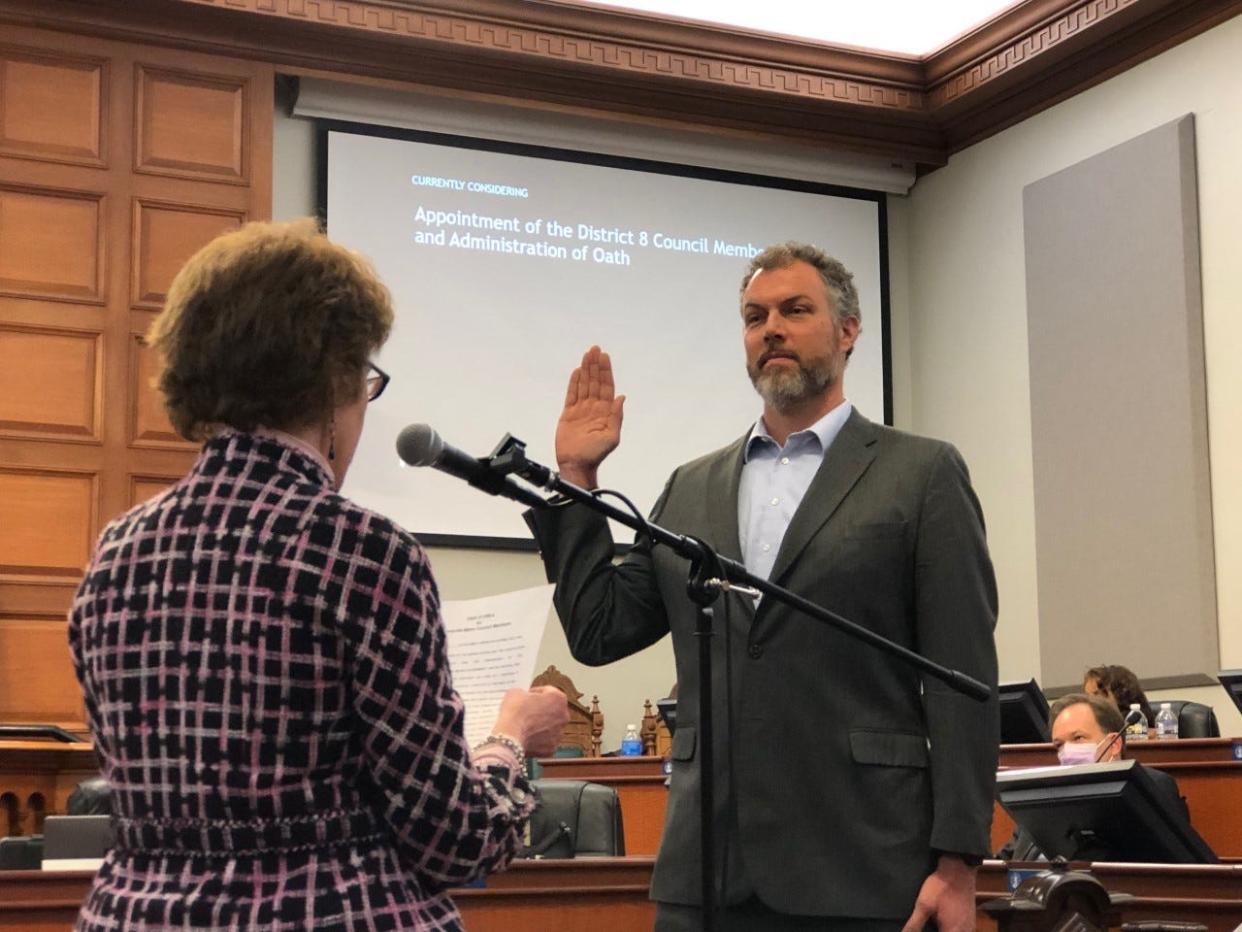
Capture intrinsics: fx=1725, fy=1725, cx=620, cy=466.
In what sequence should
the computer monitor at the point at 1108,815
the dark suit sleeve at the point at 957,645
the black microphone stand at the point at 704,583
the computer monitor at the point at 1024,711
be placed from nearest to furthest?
the black microphone stand at the point at 704,583, the dark suit sleeve at the point at 957,645, the computer monitor at the point at 1108,815, the computer monitor at the point at 1024,711

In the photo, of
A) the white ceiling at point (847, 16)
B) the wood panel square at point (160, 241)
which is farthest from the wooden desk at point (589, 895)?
the white ceiling at point (847, 16)

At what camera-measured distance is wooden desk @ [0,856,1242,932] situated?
291 cm

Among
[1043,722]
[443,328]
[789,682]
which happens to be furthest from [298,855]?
[443,328]

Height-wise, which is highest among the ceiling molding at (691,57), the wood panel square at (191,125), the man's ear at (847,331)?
the ceiling molding at (691,57)

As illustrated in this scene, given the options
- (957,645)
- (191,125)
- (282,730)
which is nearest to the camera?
(282,730)

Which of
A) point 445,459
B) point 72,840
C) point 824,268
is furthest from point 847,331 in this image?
point 72,840

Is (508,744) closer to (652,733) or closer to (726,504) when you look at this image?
(726,504)

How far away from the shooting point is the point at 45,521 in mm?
7492

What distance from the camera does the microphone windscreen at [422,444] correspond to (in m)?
1.80

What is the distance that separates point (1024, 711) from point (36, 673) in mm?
4134

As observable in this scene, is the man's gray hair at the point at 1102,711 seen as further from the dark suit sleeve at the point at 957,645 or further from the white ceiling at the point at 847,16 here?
the white ceiling at the point at 847,16

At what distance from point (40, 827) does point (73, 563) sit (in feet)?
6.07

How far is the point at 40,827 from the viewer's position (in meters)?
5.90

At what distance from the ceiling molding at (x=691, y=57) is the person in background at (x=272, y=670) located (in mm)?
6747
